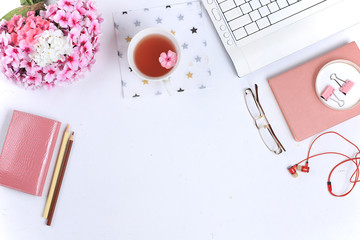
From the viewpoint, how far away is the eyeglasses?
763 millimetres

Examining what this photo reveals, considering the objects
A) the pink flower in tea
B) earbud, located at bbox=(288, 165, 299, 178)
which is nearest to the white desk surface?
earbud, located at bbox=(288, 165, 299, 178)

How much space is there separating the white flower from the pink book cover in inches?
6.8

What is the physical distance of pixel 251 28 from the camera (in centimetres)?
74

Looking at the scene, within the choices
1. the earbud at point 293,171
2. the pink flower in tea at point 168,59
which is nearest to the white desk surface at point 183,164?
the earbud at point 293,171

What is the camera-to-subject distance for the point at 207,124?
0.77 metres

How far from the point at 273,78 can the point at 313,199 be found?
315 millimetres

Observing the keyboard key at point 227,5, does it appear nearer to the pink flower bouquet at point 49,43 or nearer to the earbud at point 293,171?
the pink flower bouquet at point 49,43

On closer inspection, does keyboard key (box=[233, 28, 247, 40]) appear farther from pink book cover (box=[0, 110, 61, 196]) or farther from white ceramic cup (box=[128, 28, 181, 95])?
pink book cover (box=[0, 110, 61, 196])

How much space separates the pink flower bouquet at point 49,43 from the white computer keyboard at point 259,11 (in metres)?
0.33

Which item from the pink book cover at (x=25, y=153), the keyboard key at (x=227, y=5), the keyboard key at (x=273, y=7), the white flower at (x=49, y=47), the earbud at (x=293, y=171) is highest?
the keyboard key at (x=227, y=5)

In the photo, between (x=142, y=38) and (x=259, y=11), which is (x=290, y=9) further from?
(x=142, y=38)

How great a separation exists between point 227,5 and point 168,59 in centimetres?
21

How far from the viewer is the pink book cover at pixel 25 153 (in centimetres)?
72

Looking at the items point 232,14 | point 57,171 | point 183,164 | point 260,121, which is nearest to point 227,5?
point 232,14
